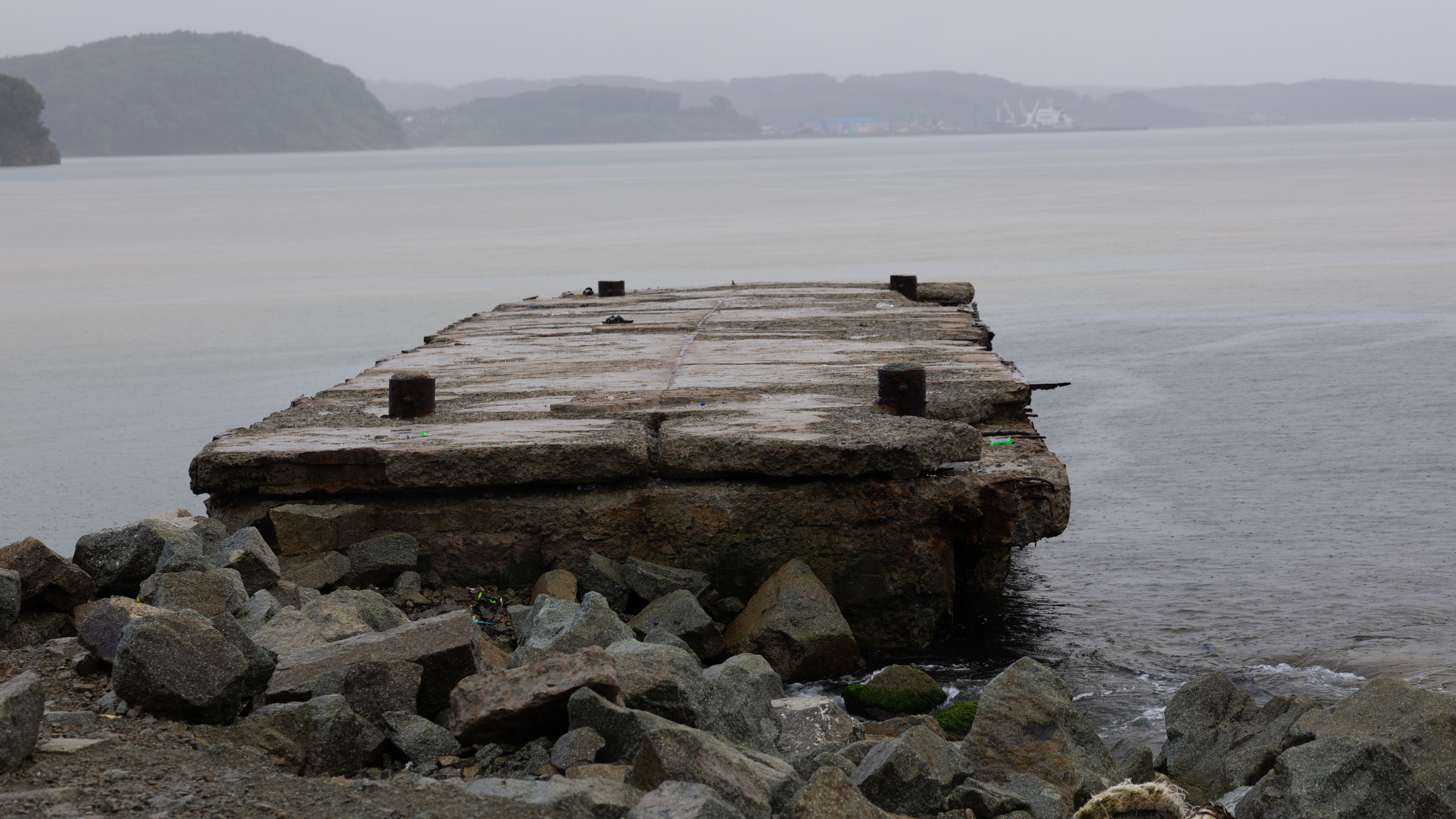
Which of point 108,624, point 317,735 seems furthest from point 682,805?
point 108,624

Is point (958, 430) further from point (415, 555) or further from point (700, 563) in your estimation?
point (415, 555)

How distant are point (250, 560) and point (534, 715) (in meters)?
1.62

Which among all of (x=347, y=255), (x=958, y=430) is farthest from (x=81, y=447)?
(x=347, y=255)

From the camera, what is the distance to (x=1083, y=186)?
6181 cm

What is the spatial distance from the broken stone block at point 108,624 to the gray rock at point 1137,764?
293 centimetres

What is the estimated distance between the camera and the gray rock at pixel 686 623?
479 cm

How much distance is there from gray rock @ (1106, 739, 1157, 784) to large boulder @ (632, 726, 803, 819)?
1451 mm

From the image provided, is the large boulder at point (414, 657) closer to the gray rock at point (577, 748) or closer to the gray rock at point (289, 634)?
the gray rock at point (289, 634)

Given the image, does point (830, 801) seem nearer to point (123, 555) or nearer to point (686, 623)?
point (686, 623)

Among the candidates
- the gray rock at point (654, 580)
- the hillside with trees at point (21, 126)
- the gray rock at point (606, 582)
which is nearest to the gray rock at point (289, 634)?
the gray rock at point (606, 582)

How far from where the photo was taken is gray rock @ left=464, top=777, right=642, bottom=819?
293 centimetres

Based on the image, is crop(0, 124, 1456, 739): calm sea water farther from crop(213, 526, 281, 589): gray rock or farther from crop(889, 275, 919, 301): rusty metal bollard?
crop(213, 526, 281, 589): gray rock

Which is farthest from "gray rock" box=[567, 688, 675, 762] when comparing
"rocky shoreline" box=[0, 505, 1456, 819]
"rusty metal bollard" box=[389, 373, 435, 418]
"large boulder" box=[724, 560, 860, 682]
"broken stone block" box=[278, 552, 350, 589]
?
"rusty metal bollard" box=[389, 373, 435, 418]

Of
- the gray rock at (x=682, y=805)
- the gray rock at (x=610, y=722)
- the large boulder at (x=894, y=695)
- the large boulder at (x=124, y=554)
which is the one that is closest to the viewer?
the gray rock at (x=682, y=805)
